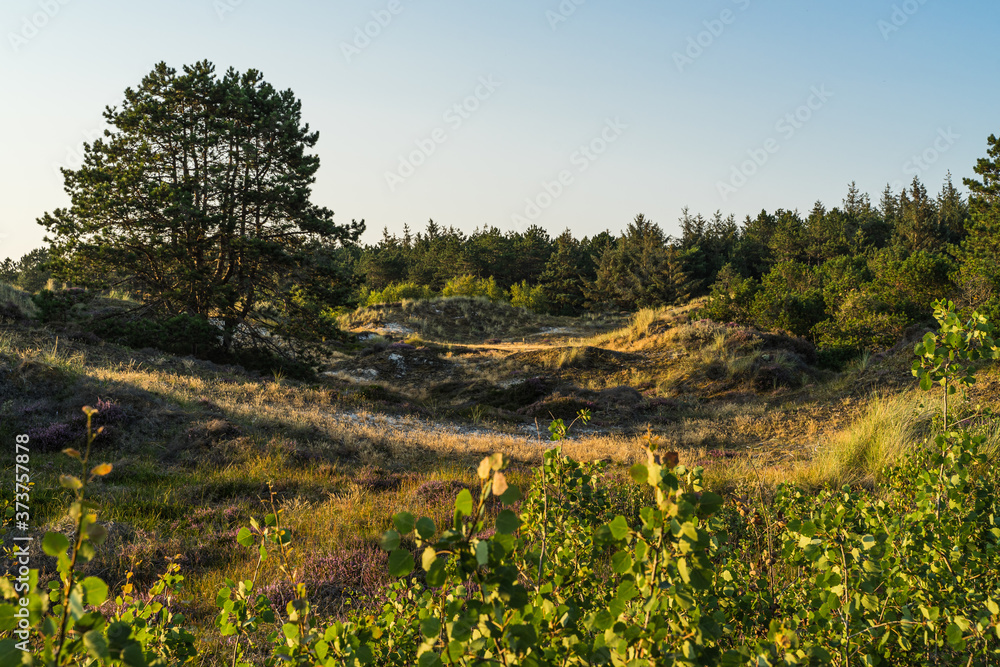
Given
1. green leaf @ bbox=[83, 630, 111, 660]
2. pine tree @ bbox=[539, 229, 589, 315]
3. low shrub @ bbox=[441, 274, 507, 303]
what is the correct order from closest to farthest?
green leaf @ bbox=[83, 630, 111, 660], low shrub @ bbox=[441, 274, 507, 303], pine tree @ bbox=[539, 229, 589, 315]

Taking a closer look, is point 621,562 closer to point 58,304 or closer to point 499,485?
point 499,485

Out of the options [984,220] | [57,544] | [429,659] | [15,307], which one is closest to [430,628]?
[429,659]

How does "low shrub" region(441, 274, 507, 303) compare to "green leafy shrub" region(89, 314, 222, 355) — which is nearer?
"green leafy shrub" region(89, 314, 222, 355)

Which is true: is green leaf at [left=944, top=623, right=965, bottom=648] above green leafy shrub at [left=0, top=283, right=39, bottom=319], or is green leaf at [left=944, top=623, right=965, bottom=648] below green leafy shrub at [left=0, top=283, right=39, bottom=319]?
below

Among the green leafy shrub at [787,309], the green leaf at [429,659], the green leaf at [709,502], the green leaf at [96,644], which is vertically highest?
the green leafy shrub at [787,309]

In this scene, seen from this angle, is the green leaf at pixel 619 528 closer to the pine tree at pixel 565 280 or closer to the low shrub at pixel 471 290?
the low shrub at pixel 471 290

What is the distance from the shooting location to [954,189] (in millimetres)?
63750

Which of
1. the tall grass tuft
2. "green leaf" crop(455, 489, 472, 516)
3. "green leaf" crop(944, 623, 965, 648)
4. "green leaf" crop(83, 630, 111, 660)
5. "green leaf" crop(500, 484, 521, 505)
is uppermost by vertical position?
"green leaf" crop(500, 484, 521, 505)

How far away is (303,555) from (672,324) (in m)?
20.6

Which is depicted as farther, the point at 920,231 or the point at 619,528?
the point at 920,231

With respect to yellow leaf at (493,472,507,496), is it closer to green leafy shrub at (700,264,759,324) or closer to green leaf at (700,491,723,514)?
green leaf at (700,491,723,514)

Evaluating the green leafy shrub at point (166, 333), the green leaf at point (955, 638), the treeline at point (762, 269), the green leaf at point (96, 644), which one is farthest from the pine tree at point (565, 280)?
the green leaf at point (96, 644)

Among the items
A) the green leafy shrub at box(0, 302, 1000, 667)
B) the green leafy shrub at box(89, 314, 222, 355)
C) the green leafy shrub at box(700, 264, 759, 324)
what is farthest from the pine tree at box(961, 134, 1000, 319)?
the green leafy shrub at box(89, 314, 222, 355)

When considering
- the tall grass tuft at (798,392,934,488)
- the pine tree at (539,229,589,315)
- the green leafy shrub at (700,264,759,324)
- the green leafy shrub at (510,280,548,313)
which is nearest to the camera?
the tall grass tuft at (798,392,934,488)
